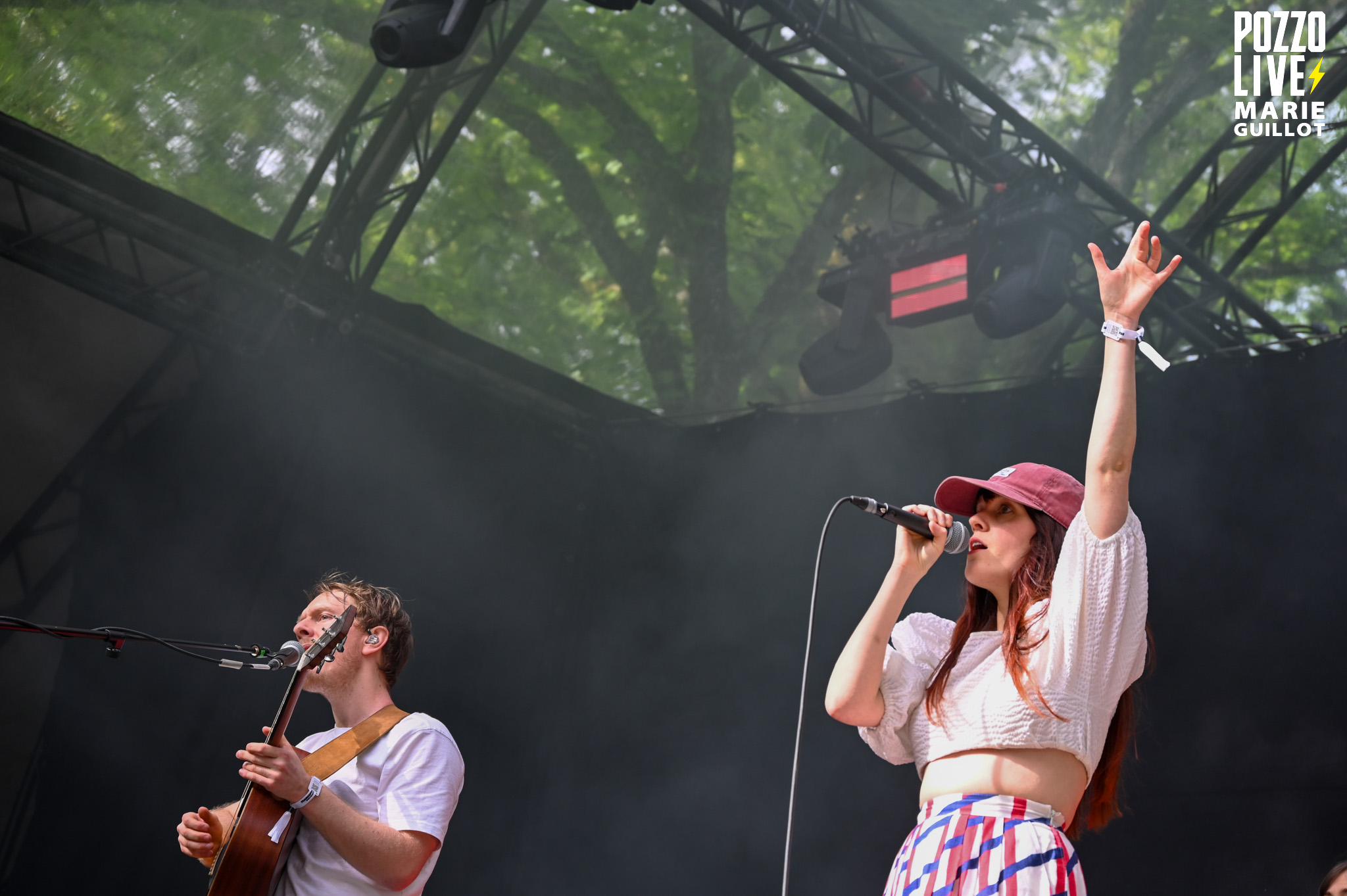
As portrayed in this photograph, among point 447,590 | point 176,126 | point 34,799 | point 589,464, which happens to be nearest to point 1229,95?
→ point 589,464

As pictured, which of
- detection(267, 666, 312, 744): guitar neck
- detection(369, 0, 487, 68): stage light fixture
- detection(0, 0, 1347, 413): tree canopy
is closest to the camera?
detection(267, 666, 312, 744): guitar neck

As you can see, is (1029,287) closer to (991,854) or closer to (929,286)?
(929,286)

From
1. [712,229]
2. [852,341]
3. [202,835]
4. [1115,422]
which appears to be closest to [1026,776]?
[1115,422]

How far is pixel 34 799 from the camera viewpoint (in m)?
4.55

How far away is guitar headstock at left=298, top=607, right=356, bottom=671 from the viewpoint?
198 centimetres

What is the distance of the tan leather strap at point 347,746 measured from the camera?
78.4 inches

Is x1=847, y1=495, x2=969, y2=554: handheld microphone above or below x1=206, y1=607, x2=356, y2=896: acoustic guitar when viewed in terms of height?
above

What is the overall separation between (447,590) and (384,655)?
3733 millimetres

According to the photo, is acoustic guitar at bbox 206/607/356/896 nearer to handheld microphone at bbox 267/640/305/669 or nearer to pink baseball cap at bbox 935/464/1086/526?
handheld microphone at bbox 267/640/305/669

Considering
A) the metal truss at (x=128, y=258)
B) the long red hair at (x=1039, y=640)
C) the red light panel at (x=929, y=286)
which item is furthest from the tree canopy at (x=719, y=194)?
the long red hair at (x=1039, y=640)

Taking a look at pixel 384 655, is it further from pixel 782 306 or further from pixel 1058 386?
pixel 782 306

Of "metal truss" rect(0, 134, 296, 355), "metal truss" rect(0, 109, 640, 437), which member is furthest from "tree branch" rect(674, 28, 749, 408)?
"metal truss" rect(0, 134, 296, 355)

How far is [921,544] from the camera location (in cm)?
156

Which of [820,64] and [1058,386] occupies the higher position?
[820,64]
